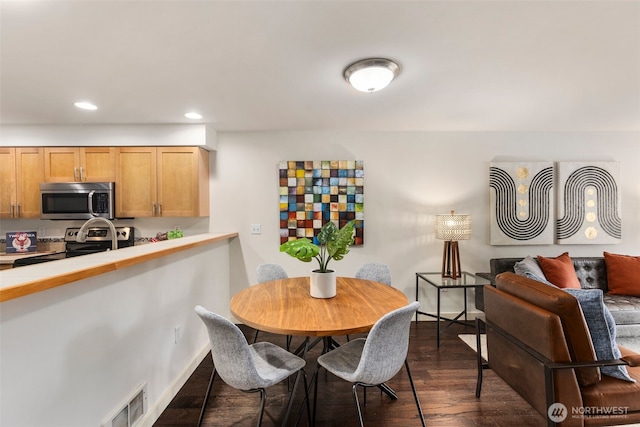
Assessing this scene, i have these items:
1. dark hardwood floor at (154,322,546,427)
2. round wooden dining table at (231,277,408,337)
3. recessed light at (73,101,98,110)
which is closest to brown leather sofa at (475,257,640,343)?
dark hardwood floor at (154,322,546,427)

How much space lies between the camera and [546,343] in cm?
140

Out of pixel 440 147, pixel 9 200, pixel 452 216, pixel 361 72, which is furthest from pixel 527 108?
pixel 9 200

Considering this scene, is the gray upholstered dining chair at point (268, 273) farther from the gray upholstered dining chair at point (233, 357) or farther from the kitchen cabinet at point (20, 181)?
the kitchen cabinet at point (20, 181)

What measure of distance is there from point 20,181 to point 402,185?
4.26m

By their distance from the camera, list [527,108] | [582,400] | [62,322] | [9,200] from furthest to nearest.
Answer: [9,200] < [527,108] < [582,400] < [62,322]

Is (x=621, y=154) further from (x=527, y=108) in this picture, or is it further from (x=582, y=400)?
(x=582, y=400)

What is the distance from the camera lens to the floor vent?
1433 mm

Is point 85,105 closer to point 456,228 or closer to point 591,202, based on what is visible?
point 456,228

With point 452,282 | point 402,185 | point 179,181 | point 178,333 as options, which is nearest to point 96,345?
point 178,333

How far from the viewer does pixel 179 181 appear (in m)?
3.09

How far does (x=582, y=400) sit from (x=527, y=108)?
7.80ft

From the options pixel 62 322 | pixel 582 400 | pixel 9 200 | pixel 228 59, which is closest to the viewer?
pixel 62 322

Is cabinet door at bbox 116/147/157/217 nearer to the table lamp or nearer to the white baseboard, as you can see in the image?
the white baseboard

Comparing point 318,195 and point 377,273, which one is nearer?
point 377,273
